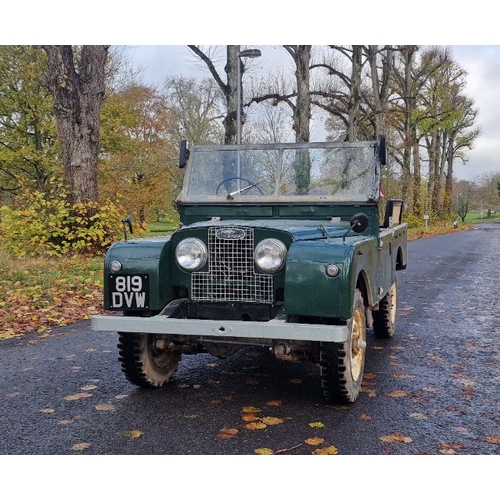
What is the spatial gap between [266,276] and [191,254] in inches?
23.2

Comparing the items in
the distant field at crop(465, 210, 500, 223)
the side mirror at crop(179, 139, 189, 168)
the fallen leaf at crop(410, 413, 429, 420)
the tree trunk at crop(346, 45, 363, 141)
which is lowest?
the distant field at crop(465, 210, 500, 223)

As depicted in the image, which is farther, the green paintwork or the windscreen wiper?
the windscreen wiper

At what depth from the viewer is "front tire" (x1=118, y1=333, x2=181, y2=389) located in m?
4.43

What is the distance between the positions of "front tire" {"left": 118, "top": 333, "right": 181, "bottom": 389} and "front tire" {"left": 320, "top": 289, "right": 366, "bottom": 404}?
1.34 metres

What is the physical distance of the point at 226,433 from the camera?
12.0ft

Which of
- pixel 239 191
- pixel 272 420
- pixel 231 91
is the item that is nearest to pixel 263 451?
pixel 272 420

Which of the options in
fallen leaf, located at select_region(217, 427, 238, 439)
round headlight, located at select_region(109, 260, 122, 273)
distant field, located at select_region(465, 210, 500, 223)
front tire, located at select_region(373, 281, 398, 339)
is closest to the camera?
fallen leaf, located at select_region(217, 427, 238, 439)

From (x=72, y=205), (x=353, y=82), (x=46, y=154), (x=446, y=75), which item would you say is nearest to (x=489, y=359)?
(x=72, y=205)

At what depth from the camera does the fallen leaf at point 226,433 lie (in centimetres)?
360

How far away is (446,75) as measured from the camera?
3819cm

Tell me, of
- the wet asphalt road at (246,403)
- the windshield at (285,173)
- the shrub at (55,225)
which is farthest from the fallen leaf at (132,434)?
the shrub at (55,225)

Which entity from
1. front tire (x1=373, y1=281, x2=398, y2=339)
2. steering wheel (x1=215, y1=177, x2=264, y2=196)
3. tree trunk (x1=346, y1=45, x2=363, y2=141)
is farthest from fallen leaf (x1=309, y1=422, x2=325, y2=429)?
tree trunk (x1=346, y1=45, x2=363, y2=141)

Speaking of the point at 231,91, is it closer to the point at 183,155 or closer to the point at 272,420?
the point at 183,155

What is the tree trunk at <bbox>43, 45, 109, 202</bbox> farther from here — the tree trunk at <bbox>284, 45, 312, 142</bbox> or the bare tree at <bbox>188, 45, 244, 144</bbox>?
the tree trunk at <bbox>284, 45, 312, 142</bbox>
